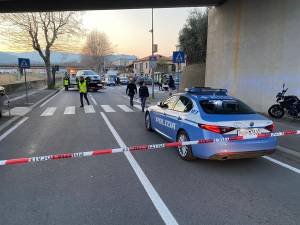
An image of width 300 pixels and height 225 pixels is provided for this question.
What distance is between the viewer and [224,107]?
247 inches

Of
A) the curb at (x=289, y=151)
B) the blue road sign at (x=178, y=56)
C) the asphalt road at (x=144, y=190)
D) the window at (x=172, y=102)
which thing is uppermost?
the blue road sign at (x=178, y=56)

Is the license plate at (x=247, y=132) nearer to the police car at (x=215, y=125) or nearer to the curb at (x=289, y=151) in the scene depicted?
the police car at (x=215, y=125)

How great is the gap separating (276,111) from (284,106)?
1.84 feet

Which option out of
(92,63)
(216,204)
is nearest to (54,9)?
(216,204)

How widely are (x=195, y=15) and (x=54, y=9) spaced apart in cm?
2721

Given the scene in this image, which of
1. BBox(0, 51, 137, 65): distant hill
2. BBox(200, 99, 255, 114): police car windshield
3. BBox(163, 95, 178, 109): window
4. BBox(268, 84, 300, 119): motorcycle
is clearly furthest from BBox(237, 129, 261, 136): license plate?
BBox(0, 51, 137, 65): distant hill

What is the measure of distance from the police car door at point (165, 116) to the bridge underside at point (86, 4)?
846cm

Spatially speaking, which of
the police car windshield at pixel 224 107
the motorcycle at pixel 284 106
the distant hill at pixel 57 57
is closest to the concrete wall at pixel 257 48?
the motorcycle at pixel 284 106

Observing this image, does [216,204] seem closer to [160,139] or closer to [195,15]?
[160,139]

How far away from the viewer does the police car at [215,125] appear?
214 inches

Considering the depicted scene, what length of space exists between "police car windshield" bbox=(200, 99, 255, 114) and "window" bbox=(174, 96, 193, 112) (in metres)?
0.33

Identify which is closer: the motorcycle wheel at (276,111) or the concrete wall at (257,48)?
the concrete wall at (257,48)

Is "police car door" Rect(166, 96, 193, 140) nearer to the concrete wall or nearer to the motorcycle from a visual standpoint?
the motorcycle

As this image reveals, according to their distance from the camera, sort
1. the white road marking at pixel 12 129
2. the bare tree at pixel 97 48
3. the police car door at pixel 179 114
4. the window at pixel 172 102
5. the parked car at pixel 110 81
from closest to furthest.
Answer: the police car door at pixel 179 114
the window at pixel 172 102
the white road marking at pixel 12 129
the parked car at pixel 110 81
the bare tree at pixel 97 48
